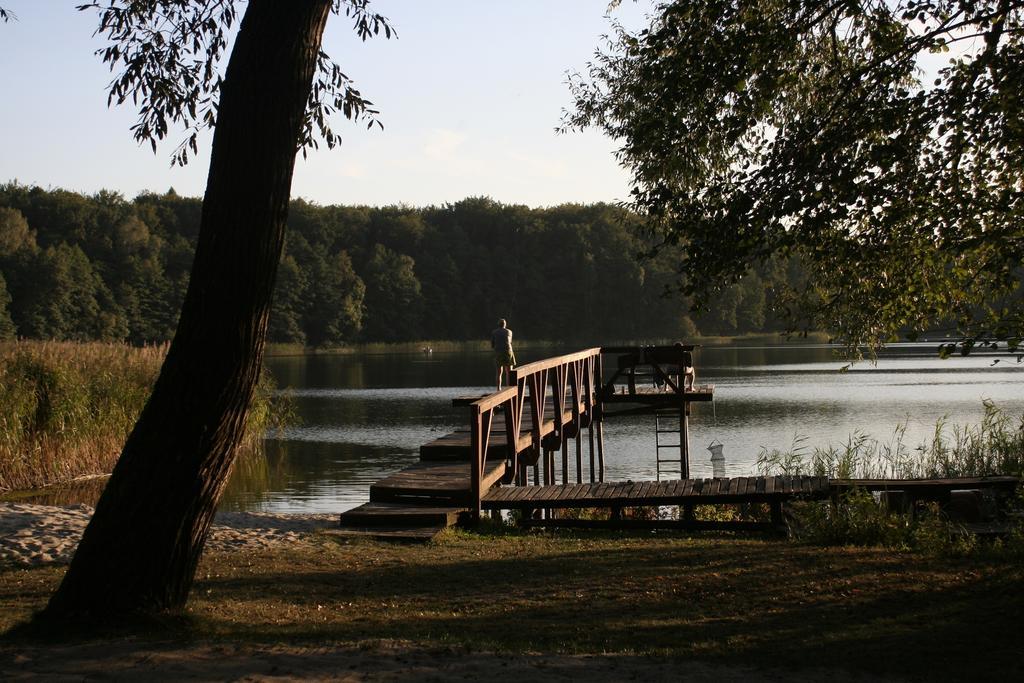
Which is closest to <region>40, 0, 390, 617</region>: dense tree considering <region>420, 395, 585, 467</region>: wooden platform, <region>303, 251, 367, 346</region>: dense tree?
<region>420, 395, 585, 467</region>: wooden platform

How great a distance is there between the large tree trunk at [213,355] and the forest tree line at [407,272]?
6943 cm

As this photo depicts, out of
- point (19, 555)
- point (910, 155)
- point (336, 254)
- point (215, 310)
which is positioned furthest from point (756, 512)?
point (336, 254)

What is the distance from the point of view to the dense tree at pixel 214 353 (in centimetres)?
569

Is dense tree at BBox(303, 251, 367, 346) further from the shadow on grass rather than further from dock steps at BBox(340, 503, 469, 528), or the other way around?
the shadow on grass

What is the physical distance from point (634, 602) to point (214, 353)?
10.2 ft

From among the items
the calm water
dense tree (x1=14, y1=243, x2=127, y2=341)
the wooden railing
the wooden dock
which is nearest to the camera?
the wooden dock

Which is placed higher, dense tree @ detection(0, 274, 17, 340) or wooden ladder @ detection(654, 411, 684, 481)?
dense tree @ detection(0, 274, 17, 340)

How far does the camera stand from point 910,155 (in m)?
8.05

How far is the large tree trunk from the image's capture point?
569cm

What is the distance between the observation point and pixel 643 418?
33.7 metres

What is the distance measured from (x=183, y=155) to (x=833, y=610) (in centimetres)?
528

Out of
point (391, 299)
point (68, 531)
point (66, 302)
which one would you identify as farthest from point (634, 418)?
point (391, 299)

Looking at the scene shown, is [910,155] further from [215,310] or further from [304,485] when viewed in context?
[304,485]

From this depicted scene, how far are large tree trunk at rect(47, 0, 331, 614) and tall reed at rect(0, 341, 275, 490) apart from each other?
10.4m
